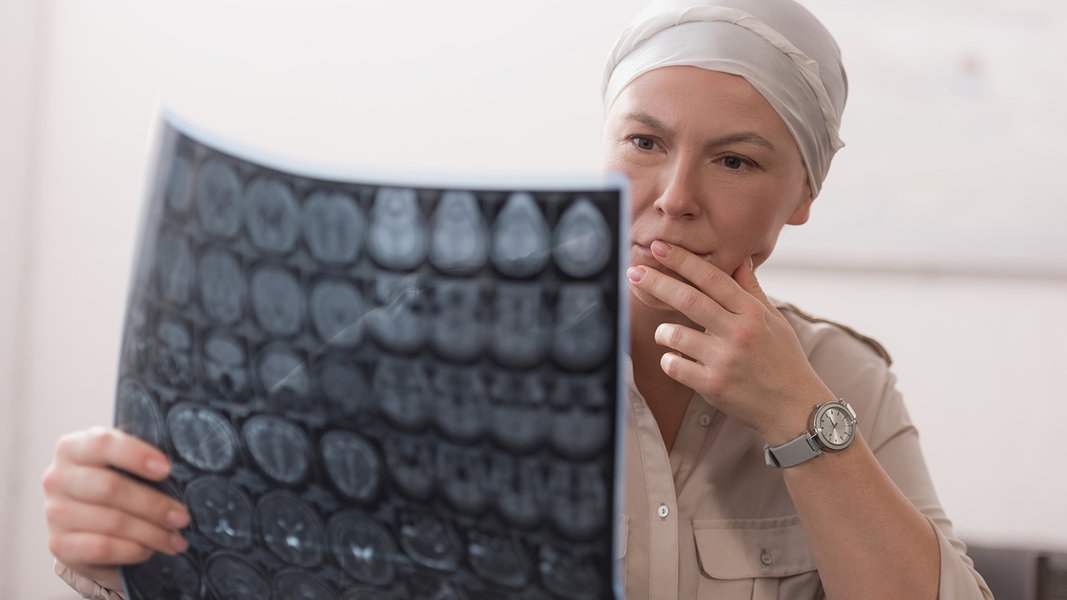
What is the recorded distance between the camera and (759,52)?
99cm

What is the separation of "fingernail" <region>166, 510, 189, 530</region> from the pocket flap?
52 cm

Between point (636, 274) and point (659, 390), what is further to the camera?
point (659, 390)

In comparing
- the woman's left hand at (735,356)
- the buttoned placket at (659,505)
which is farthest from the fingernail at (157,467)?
the buttoned placket at (659,505)

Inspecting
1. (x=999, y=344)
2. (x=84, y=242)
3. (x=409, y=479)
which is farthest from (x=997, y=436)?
(x=84, y=242)

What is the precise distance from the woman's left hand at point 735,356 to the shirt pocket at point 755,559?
0.18 m

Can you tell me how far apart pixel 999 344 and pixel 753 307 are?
1.59 meters

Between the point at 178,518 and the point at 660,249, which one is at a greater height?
the point at 660,249

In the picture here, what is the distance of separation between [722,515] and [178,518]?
56cm

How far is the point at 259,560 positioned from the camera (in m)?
0.65

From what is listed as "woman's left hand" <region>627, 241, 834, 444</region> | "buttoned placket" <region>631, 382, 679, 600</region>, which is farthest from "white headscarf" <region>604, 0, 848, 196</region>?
"buttoned placket" <region>631, 382, 679, 600</region>

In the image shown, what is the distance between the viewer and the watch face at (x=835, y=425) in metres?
0.85

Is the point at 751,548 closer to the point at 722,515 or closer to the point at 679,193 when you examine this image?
the point at 722,515

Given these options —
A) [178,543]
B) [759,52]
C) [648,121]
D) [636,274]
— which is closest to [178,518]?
[178,543]

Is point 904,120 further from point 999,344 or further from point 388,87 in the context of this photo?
point 388,87
